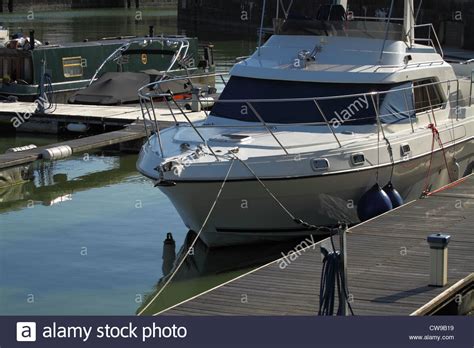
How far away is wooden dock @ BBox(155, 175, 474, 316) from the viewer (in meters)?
10.6

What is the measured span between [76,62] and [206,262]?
558 inches

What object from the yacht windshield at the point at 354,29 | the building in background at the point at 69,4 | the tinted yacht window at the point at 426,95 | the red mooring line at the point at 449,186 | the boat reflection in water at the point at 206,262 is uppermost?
the yacht windshield at the point at 354,29

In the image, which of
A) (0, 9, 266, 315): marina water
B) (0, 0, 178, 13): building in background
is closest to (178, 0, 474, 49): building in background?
(0, 0, 178, 13): building in background

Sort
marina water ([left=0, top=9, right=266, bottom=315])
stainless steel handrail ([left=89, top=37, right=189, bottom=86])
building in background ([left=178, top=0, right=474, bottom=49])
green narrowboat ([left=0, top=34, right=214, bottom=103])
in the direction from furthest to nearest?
building in background ([left=178, top=0, right=474, bottom=49]) < stainless steel handrail ([left=89, top=37, right=189, bottom=86]) < green narrowboat ([left=0, top=34, right=214, bottom=103]) < marina water ([left=0, top=9, right=266, bottom=315])

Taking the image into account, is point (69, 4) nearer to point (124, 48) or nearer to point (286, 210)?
point (124, 48)

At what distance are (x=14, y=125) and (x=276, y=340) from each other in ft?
52.3

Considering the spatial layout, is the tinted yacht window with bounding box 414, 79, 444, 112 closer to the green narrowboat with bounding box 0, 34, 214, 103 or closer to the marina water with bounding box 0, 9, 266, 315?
the marina water with bounding box 0, 9, 266, 315

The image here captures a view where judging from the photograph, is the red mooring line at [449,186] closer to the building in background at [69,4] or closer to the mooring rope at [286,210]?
the mooring rope at [286,210]

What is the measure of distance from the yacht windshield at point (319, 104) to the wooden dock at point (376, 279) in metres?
1.90

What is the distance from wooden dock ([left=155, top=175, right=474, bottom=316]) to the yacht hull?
0.85 m

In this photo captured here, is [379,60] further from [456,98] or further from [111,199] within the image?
[111,199]

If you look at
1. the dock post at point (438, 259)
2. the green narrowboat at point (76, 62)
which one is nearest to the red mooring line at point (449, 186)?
the dock post at point (438, 259)

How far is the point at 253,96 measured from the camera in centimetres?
1606

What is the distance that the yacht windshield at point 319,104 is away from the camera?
15484 millimetres
